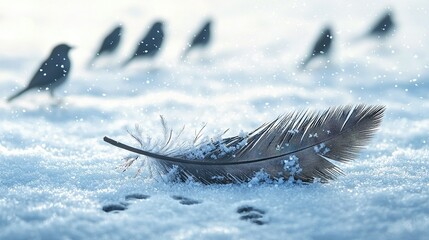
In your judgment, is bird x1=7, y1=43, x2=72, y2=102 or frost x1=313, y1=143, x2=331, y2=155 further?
bird x1=7, y1=43, x2=72, y2=102

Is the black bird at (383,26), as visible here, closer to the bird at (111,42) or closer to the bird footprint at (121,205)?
the bird at (111,42)

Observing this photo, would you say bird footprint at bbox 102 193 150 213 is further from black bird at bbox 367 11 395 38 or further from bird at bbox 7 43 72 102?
black bird at bbox 367 11 395 38

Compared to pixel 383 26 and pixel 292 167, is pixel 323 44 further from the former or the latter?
pixel 292 167

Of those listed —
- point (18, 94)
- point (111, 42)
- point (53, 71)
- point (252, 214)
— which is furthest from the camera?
point (111, 42)

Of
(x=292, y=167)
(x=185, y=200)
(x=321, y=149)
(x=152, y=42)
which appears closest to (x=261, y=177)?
(x=292, y=167)

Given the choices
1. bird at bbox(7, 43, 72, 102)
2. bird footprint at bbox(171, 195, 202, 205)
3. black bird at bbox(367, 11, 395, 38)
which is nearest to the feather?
bird footprint at bbox(171, 195, 202, 205)

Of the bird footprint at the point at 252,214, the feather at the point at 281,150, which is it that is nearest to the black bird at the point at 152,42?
the feather at the point at 281,150
